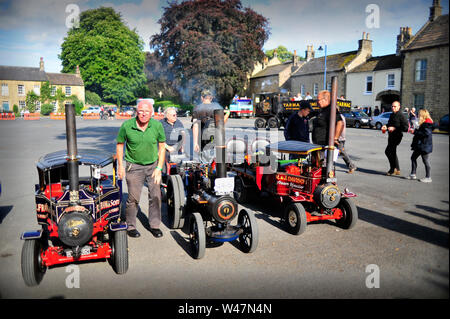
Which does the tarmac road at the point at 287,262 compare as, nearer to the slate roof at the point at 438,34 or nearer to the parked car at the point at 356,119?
the slate roof at the point at 438,34

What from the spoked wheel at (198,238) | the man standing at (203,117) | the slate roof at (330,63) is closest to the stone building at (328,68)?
the slate roof at (330,63)

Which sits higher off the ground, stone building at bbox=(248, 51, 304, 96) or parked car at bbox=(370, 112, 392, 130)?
Result: stone building at bbox=(248, 51, 304, 96)

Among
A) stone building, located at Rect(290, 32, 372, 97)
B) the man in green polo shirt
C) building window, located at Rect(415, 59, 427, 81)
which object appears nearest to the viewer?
building window, located at Rect(415, 59, 427, 81)

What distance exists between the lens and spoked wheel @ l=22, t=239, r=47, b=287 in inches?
121

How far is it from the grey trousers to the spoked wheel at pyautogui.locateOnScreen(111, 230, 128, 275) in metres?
0.96

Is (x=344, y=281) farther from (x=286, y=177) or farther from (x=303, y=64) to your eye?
(x=303, y=64)

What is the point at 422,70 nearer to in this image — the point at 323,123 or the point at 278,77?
the point at 323,123

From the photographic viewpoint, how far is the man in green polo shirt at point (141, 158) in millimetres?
4207

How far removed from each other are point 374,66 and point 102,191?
3214cm

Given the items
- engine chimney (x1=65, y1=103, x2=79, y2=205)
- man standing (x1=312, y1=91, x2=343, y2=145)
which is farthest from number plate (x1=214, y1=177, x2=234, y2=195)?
man standing (x1=312, y1=91, x2=343, y2=145)

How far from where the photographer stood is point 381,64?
30.1 m

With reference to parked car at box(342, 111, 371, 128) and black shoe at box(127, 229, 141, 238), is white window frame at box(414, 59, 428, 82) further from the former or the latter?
parked car at box(342, 111, 371, 128)

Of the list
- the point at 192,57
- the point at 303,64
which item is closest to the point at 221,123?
the point at 192,57

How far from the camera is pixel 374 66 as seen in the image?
101 feet
